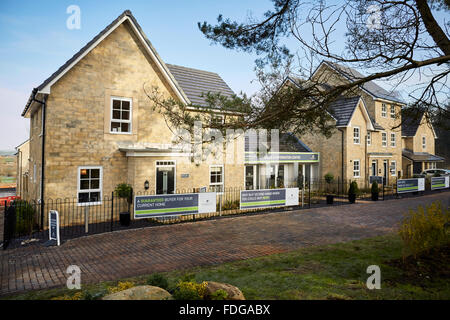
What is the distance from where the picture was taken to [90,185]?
13602 mm

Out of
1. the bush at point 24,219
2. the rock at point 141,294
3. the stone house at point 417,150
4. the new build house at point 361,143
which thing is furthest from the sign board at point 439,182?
the bush at point 24,219

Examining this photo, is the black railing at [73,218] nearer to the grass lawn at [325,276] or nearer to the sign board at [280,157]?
the sign board at [280,157]

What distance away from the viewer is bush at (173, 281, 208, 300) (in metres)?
4.56

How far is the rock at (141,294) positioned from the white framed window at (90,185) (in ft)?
33.2

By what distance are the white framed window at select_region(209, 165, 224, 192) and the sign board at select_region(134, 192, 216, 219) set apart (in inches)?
138

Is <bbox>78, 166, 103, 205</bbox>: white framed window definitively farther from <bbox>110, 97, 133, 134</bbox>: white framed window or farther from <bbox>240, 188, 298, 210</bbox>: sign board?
<bbox>240, 188, 298, 210</bbox>: sign board

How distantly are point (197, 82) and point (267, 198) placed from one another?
9187 mm

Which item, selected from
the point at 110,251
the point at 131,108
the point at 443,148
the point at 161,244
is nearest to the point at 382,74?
the point at 161,244

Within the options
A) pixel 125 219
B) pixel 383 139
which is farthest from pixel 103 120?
pixel 383 139

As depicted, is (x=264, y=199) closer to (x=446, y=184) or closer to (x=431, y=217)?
(x=431, y=217)

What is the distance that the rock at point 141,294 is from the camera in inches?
168

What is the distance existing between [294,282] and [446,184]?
2820cm

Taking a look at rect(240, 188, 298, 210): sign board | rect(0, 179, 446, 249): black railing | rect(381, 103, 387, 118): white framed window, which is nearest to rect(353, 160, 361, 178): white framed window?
rect(381, 103, 387, 118): white framed window
